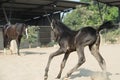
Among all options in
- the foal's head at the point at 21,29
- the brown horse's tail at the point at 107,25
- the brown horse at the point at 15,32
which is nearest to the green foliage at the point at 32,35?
the brown horse at the point at 15,32

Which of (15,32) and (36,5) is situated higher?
(15,32)

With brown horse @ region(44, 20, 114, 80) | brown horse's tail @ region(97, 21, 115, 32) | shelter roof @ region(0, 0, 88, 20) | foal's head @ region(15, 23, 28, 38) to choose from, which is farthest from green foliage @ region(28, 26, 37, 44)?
brown horse's tail @ region(97, 21, 115, 32)

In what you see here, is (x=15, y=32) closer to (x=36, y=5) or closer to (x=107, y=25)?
(x=107, y=25)

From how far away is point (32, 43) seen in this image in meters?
27.3

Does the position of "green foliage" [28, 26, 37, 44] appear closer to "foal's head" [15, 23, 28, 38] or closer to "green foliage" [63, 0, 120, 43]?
"green foliage" [63, 0, 120, 43]

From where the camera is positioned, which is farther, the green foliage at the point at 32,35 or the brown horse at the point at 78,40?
the green foliage at the point at 32,35

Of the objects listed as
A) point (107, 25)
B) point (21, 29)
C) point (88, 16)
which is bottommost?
point (88, 16)

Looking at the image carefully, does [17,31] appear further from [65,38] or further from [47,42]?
[47,42]

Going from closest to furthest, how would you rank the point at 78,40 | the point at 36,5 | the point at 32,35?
the point at 78,40 → the point at 32,35 → the point at 36,5

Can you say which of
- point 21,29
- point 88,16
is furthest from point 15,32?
point 88,16

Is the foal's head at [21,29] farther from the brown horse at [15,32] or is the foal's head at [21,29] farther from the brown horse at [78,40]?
the brown horse at [78,40]

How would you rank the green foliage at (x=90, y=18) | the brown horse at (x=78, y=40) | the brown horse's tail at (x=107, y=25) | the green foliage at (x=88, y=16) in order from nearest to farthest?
1. the brown horse at (x=78, y=40)
2. the brown horse's tail at (x=107, y=25)
3. the green foliage at (x=90, y=18)
4. the green foliage at (x=88, y=16)

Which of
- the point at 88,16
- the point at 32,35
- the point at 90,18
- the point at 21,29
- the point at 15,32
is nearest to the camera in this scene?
the point at 21,29

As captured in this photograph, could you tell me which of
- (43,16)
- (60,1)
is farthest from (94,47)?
(43,16)
